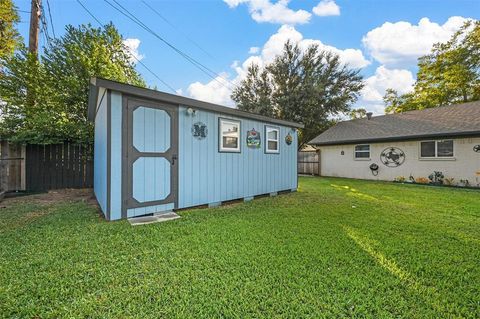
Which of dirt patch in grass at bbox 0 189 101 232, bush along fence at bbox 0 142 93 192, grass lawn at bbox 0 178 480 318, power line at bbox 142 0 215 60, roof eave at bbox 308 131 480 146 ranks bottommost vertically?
grass lawn at bbox 0 178 480 318

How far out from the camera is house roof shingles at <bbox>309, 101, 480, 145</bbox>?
29.0 ft

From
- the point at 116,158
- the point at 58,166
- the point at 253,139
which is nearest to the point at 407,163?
the point at 253,139

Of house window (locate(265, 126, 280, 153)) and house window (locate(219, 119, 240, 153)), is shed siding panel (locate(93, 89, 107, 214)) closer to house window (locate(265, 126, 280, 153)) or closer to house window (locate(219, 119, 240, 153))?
house window (locate(219, 119, 240, 153))

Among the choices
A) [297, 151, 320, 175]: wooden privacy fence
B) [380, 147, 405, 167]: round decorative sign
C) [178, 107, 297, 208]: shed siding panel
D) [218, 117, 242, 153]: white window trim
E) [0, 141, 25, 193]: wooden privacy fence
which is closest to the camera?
[178, 107, 297, 208]: shed siding panel

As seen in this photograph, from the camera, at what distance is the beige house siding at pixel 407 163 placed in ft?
27.8

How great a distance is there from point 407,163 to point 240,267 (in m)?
10.8

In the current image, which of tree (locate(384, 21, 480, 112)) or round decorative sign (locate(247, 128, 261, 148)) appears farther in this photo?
tree (locate(384, 21, 480, 112))

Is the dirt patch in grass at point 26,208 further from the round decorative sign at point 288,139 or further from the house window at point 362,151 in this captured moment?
the house window at point 362,151

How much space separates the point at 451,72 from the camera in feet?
50.5

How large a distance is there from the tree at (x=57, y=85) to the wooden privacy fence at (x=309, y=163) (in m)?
11.2

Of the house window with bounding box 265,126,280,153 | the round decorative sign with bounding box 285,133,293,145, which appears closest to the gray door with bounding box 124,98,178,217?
the house window with bounding box 265,126,280,153

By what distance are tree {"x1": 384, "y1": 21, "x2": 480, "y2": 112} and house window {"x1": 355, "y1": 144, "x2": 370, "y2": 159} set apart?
10.4 meters

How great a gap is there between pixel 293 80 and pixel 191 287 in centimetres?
1803

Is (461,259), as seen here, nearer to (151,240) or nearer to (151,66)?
(151,240)
